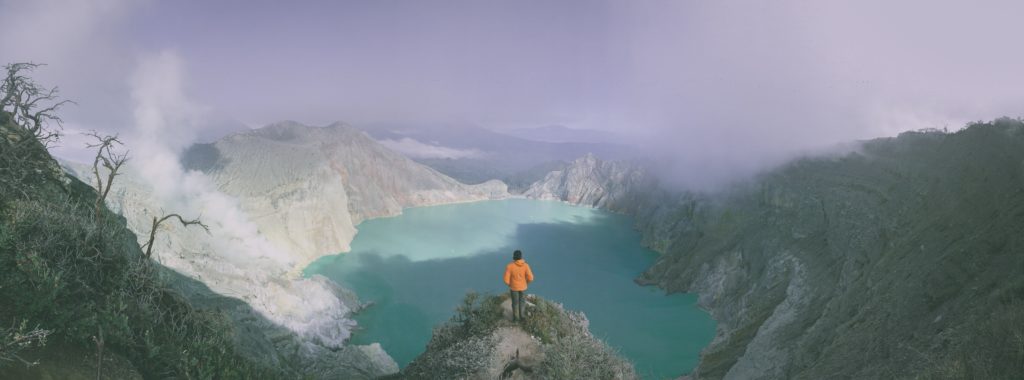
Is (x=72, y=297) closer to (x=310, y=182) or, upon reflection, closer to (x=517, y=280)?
(x=517, y=280)

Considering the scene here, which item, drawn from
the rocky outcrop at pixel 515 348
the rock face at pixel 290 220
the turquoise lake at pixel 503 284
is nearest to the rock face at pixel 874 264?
the turquoise lake at pixel 503 284

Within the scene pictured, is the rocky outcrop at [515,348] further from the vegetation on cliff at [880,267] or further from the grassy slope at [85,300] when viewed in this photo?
the vegetation on cliff at [880,267]

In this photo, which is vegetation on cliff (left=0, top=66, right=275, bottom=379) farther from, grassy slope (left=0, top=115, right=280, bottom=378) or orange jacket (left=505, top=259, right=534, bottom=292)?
orange jacket (left=505, top=259, right=534, bottom=292)

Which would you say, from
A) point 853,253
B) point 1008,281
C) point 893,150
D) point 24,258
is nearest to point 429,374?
point 24,258

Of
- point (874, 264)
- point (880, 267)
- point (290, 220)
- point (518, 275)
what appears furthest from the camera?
point (290, 220)

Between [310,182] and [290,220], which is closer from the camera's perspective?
[290,220]

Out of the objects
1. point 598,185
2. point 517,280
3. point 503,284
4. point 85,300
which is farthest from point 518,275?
point 598,185
